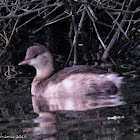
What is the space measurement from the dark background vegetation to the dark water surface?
1.56m

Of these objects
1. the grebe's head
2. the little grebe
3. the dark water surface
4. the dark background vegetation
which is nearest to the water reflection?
the dark water surface

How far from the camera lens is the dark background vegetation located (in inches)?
338

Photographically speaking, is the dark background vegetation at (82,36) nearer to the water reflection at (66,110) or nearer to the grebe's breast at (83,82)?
the grebe's breast at (83,82)

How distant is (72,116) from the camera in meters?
5.69

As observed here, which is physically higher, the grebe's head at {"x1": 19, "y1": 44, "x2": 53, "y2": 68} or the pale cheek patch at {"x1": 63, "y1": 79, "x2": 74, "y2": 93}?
the grebe's head at {"x1": 19, "y1": 44, "x2": 53, "y2": 68}

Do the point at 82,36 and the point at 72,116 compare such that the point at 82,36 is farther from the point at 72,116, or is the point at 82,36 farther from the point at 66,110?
the point at 72,116

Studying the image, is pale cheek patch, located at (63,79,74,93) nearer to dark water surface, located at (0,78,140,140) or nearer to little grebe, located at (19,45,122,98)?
little grebe, located at (19,45,122,98)

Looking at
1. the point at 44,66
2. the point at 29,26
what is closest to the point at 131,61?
the point at 44,66

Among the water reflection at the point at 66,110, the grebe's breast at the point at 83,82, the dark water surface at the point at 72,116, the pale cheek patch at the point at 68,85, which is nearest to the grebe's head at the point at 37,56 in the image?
the dark water surface at the point at 72,116

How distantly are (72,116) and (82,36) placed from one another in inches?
239

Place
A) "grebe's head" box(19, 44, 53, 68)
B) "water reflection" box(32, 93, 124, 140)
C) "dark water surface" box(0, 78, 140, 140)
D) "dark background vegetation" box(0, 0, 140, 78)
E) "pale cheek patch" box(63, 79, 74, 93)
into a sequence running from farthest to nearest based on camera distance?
"dark background vegetation" box(0, 0, 140, 78), "grebe's head" box(19, 44, 53, 68), "pale cheek patch" box(63, 79, 74, 93), "water reflection" box(32, 93, 124, 140), "dark water surface" box(0, 78, 140, 140)

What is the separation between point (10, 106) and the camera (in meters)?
6.52

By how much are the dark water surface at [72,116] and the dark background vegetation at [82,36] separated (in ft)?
5.12

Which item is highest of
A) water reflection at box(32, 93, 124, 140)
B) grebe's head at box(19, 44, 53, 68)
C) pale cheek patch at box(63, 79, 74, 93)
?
grebe's head at box(19, 44, 53, 68)
